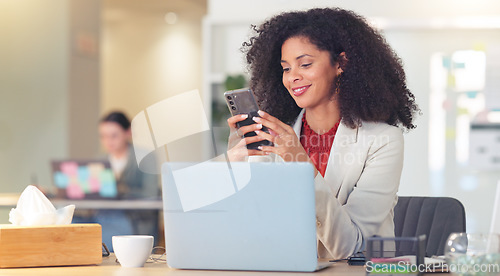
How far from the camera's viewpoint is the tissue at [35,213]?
75.2 inches

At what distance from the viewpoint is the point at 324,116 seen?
8.16ft

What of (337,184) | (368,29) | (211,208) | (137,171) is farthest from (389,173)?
(137,171)

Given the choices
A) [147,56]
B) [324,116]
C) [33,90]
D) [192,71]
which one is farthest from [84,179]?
[192,71]

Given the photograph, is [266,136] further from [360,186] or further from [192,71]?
[192,71]

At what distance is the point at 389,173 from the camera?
223cm

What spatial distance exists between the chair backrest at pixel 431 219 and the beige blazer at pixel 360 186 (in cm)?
24

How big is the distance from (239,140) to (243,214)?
522 millimetres

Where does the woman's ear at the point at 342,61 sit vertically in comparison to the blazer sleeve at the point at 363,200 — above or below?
above

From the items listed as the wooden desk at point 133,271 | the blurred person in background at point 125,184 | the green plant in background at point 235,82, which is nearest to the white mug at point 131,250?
the wooden desk at point 133,271

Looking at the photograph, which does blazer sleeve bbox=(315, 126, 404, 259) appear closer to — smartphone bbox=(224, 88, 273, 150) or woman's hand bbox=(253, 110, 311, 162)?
woman's hand bbox=(253, 110, 311, 162)

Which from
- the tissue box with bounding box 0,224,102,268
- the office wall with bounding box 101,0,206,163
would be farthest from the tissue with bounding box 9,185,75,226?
the office wall with bounding box 101,0,206,163

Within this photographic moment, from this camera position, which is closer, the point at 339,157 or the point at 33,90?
the point at 339,157

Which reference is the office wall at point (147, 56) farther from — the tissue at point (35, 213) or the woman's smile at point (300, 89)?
the tissue at point (35, 213)

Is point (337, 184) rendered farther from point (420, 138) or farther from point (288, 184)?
point (420, 138)
